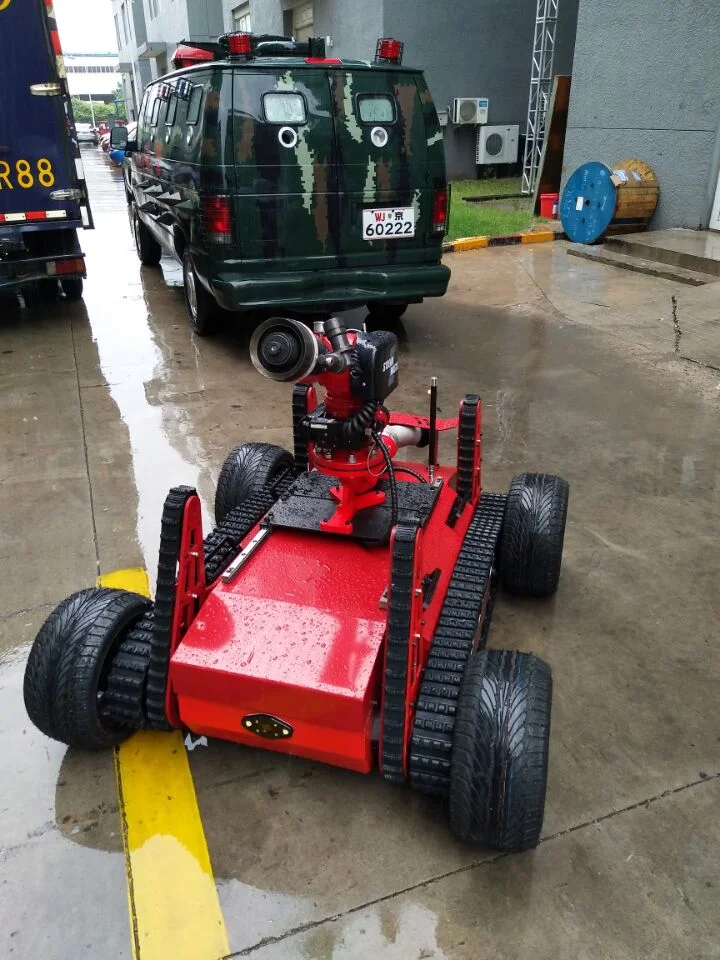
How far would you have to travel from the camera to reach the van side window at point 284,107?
5.79 metres

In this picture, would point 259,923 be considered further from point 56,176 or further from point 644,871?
point 56,176

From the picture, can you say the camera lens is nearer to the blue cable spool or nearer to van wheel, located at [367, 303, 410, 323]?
van wheel, located at [367, 303, 410, 323]

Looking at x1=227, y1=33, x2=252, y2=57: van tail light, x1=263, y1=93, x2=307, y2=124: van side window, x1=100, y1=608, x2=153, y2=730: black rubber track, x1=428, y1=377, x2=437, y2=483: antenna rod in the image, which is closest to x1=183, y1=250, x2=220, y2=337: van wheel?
x1=263, y1=93, x2=307, y2=124: van side window

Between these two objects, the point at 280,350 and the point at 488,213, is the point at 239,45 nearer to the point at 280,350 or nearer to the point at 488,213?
the point at 280,350

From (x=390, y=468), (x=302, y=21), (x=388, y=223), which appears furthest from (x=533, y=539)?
(x=302, y=21)

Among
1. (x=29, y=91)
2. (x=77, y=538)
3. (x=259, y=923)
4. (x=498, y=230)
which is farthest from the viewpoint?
(x=498, y=230)

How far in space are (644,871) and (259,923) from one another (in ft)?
3.86

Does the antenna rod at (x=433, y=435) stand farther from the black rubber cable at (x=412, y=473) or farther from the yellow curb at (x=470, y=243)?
the yellow curb at (x=470, y=243)

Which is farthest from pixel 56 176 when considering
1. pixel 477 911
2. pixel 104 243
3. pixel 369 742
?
pixel 477 911

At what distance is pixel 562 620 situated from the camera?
3.49 metres

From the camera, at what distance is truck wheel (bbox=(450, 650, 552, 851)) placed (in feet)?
7.14

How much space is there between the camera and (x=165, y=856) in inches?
93.8

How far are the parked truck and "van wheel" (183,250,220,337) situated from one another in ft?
3.92

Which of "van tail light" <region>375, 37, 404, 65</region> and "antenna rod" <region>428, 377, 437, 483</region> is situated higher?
"van tail light" <region>375, 37, 404, 65</region>
